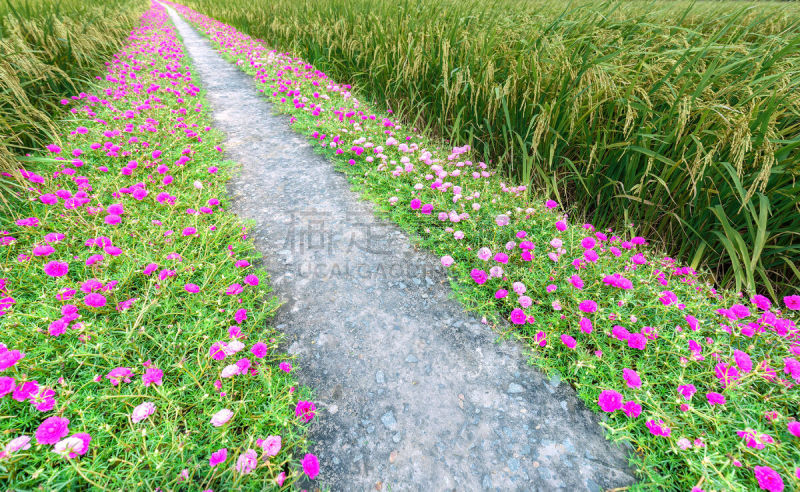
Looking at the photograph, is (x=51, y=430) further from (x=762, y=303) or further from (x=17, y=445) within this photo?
(x=762, y=303)

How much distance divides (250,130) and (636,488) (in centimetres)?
480

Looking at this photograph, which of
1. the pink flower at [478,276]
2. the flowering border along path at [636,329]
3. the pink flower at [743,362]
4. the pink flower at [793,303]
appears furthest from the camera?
the pink flower at [478,276]

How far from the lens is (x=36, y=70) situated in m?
3.11

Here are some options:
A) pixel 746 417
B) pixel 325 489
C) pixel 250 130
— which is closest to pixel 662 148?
pixel 746 417

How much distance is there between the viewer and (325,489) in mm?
1281

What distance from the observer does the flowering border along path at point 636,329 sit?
1326 millimetres

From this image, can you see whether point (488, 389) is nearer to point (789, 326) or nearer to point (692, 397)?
point (692, 397)

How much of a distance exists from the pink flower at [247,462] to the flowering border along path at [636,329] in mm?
1323

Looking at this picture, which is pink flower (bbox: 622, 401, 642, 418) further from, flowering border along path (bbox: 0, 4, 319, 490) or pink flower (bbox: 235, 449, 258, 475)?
pink flower (bbox: 235, 449, 258, 475)

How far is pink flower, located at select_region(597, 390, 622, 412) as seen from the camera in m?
1.42

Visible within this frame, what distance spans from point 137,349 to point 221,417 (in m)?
0.62

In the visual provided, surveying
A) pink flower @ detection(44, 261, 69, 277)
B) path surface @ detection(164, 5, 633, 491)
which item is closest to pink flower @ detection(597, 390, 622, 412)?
path surface @ detection(164, 5, 633, 491)

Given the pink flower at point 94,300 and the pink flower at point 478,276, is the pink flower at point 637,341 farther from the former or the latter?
the pink flower at point 94,300

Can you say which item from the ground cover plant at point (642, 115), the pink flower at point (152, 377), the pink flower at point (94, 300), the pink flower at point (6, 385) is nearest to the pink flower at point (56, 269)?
the pink flower at point (94, 300)
